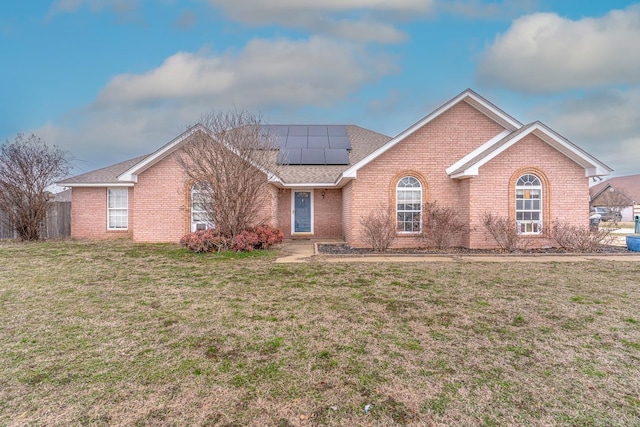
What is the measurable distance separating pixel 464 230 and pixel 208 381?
11.8 metres

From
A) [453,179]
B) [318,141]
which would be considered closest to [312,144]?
[318,141]

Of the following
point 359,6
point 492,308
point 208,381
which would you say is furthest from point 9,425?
point 359,6

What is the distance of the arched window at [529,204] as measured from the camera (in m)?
13.2

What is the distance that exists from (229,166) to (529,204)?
11635 mm

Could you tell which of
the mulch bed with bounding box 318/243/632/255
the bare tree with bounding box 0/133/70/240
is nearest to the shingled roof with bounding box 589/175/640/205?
the mulch bed with bounding box 318/243/632/255

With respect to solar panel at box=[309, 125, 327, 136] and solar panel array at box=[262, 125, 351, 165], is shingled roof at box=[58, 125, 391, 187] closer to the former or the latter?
solar panel array at box=[262, 125, 351, 165]

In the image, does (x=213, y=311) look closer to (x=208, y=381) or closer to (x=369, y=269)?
(x=208, y=381)

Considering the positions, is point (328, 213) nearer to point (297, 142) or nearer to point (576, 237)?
point (297, 142)

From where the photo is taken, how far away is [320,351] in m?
4.36

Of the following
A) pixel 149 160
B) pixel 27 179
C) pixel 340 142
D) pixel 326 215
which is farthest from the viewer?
pixel 340 142

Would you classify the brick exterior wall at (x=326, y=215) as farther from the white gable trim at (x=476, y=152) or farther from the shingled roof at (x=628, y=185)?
the shingled roof at (x=628, y=185)

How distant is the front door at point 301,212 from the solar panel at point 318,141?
4.37 metres

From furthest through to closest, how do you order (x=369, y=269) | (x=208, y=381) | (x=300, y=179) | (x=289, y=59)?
(x=289, y=59), (x=300, y=179), (x=369, y=269), (x=208, y=381)

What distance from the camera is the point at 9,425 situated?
2908 mm
